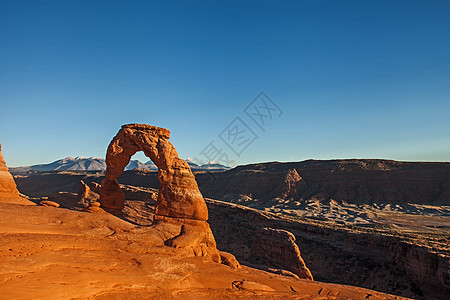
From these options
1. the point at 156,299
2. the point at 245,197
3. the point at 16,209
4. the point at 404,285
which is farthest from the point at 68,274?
the point at 245,197

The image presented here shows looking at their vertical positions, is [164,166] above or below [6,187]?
above

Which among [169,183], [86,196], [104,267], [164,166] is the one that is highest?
[164,166]

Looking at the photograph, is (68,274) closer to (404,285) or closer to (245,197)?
(404,285)

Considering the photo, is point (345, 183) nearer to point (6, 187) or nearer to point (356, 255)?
point (356, 255)

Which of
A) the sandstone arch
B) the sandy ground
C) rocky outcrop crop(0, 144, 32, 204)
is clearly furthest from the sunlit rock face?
the sandstone arch

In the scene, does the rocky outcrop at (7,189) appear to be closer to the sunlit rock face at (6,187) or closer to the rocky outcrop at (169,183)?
the sunlit rock face at (6,187)

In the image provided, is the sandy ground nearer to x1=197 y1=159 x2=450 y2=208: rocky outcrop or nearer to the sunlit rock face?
the sunlit rock face

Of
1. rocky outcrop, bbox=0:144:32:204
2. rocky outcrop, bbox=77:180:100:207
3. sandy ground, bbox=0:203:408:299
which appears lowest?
rocky outcrop, bbox=77:180:100:207

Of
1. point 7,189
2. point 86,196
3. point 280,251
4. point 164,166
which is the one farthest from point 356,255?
point 86,196
